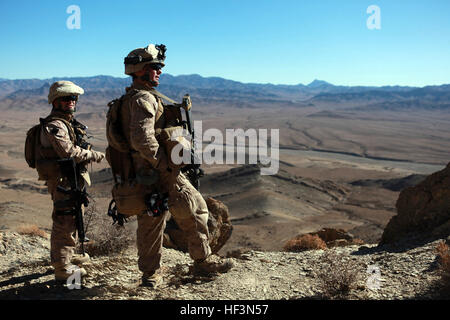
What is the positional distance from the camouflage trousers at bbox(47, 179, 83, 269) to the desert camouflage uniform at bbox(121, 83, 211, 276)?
719 millimetres

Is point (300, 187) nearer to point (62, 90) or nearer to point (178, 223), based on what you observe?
point (178, 223)

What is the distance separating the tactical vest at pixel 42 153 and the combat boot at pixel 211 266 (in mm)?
1688

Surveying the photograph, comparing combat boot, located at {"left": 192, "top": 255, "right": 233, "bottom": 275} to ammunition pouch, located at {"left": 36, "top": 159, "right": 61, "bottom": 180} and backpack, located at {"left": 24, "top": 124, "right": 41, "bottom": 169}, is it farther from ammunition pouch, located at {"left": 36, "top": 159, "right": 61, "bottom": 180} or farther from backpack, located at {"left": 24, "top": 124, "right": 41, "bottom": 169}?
backpack, located at {"left": 24, "top": 124, "right": 41, "bottom": 169}

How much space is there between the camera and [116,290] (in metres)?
3.52

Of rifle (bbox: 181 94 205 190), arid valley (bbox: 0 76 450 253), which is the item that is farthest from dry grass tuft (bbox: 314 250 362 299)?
arid valley (bbox: 0 76 450 253)

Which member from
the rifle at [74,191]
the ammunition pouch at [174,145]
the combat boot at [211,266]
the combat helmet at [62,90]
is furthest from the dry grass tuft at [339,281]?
the combat helmet at [62,90]

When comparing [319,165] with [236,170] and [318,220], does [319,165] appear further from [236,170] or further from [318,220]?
[318,220]

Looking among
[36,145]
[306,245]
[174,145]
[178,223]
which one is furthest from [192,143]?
[306,245]

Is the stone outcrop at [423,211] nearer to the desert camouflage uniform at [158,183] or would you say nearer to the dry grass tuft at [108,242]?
the desert camouflage uniform at [158,183]

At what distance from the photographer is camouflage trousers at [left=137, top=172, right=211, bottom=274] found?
11.5ft

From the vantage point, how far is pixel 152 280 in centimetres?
363

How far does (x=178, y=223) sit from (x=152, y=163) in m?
0.69
